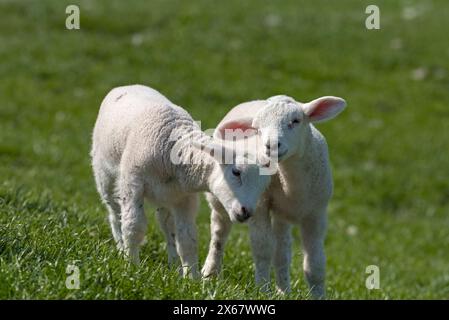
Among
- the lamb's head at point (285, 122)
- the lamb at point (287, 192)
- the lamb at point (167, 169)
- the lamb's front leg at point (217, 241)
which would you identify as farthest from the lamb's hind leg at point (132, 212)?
the lamb's head at point (285, 122)

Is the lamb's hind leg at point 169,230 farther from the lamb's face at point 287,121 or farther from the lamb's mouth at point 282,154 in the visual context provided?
the lamb's mouth at point 282,154

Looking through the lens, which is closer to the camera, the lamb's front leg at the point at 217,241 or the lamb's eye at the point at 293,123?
the lamb's eye at the point at 293,123

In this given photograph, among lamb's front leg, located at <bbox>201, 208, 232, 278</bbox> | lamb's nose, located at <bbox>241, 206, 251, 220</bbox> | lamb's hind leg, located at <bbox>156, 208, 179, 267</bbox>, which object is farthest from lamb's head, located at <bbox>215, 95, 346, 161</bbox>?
lamb's hind leg, located at <bbox>156, 208, 179, 267</bbox>

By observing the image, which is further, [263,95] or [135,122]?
[263,95]

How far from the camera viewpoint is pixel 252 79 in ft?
61.0

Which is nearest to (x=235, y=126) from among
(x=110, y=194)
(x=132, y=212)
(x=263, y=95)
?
(x=132, y=212)

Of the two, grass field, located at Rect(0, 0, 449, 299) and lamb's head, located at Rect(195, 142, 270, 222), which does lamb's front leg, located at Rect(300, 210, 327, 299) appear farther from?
lamb's head, located at Rect(195, 142, 270, 222)

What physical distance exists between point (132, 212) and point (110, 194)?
3.11ft

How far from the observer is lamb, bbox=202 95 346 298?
20.6ft

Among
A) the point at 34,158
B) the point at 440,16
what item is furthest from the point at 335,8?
the point at 34,158

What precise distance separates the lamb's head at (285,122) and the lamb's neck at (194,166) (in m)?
0.25

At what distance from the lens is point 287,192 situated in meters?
6.80

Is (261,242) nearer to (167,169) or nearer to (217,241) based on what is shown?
(217,241)

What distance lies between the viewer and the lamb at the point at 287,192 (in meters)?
6.29
